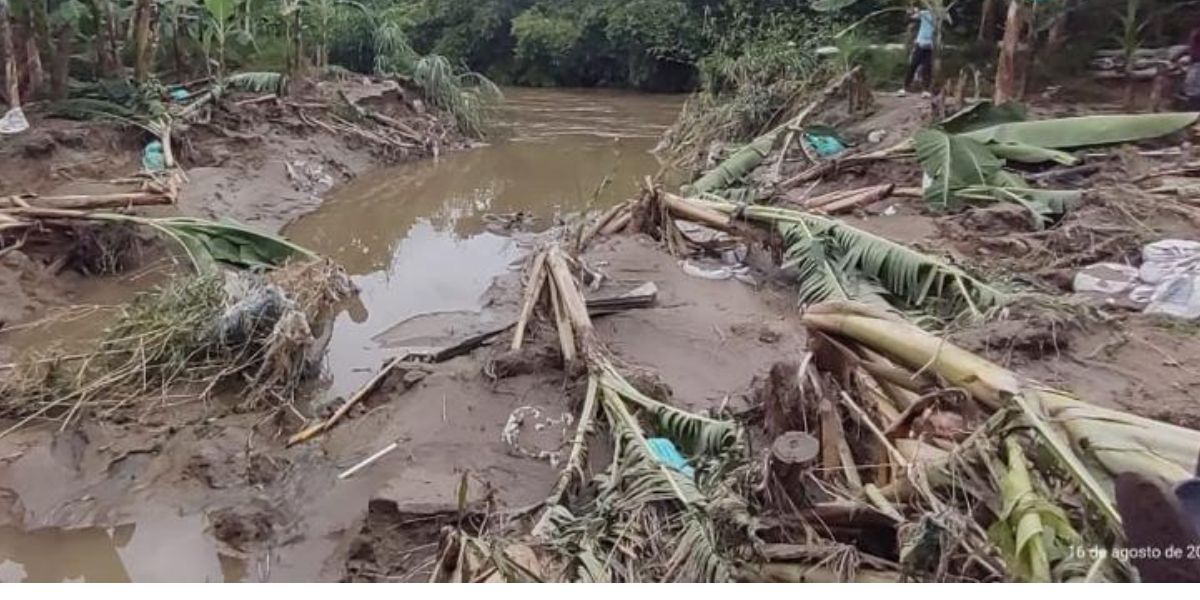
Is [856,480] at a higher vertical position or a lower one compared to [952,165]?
lower

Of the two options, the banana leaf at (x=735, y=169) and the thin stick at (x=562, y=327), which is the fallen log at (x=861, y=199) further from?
the thin stick at (x=562, y=327)

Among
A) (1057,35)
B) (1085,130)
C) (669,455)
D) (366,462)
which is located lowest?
(366,462)

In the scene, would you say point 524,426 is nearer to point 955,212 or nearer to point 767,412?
point 767,412

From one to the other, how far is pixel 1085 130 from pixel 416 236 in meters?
6.68

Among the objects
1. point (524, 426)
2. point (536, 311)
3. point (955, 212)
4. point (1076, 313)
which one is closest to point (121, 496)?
point (524, 426)

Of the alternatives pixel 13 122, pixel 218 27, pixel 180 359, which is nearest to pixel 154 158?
pixel 13 122

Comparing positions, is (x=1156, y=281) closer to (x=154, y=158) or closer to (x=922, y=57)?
(x=922, y=57)

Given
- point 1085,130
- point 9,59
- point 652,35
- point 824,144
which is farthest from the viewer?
point 652,35

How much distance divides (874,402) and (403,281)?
6000 mm

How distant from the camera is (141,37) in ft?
41.9

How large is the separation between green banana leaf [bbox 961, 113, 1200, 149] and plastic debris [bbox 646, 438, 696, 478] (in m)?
5.44

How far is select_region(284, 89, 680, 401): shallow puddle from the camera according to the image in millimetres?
8555

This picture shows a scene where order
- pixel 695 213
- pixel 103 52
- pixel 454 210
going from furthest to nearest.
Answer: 1. pixel 103 52
2. pixel 454 210
3. pixel 695 213

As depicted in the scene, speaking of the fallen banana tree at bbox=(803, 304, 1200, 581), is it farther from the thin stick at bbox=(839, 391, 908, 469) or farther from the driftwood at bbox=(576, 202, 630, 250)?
the driftwood at bbox=(576, 202, 630, 250)
